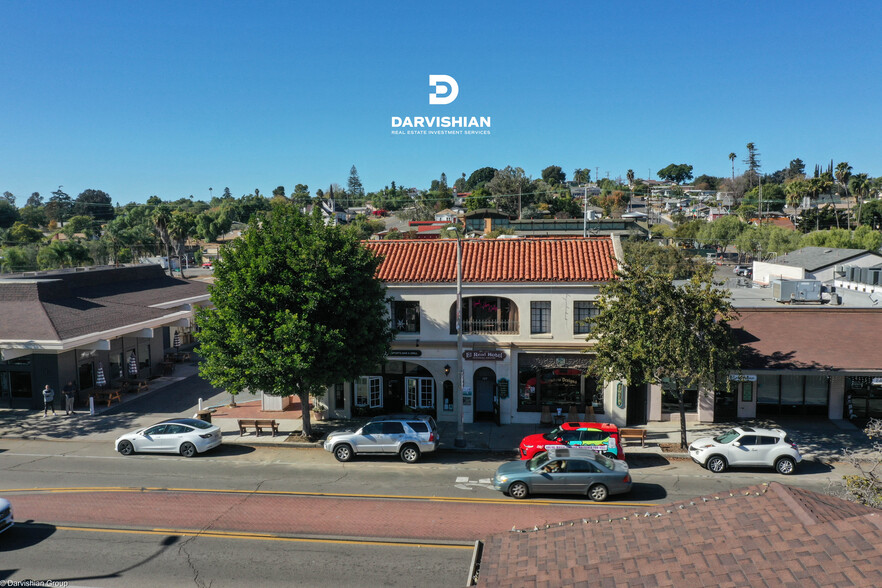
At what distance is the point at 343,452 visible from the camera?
22.9 metres

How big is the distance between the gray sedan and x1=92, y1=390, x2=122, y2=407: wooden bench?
2224 cm

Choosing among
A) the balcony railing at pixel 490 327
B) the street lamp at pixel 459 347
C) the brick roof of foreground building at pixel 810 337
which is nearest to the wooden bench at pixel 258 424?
the street lamp at pixel 459 347

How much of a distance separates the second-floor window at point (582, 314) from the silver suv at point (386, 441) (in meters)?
8.16

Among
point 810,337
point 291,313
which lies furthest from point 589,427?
point 810,337

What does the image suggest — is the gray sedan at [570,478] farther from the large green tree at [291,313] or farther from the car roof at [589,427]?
the large green tree at [291,313]

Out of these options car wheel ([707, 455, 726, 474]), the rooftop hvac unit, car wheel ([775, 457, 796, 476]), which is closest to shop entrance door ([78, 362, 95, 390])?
car wheel ([707, 455, 726, 474])

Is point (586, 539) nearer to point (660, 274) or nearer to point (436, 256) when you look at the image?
point (660, 274)

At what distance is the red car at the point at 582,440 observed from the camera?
70.4 ft

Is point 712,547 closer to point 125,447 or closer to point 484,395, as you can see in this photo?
point 484,395

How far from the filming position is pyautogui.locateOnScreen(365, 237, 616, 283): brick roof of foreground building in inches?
1064

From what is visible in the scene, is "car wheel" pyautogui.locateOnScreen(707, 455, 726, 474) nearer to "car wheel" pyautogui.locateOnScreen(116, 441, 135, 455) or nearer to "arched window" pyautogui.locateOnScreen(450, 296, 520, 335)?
"arched window" pyautogui.locateOnScreen(450, 296, 520, 335)

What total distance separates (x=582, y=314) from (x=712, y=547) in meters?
20.3

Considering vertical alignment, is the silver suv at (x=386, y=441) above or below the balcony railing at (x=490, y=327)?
below

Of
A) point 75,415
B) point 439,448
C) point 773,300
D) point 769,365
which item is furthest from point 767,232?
point 75,415
